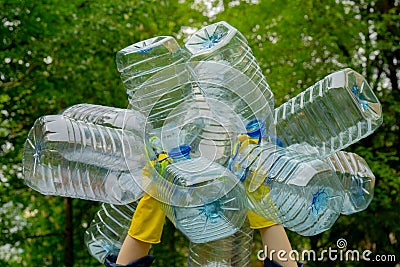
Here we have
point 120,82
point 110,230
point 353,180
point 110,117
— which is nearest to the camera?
point 110,117

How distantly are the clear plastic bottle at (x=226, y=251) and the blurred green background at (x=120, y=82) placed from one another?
1.87 m

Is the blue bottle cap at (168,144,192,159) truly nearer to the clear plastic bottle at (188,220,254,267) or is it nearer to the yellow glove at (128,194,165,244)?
the yellow glove at (128,194,165,244)

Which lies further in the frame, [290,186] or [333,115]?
[333,115]

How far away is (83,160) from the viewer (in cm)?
159

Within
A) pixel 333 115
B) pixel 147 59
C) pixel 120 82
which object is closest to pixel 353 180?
pixel 333 115

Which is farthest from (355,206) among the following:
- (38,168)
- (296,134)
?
(38,168)

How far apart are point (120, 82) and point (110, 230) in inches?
73.4

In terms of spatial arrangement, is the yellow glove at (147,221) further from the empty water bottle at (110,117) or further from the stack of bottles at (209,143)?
the empty water bottle at (110,117)

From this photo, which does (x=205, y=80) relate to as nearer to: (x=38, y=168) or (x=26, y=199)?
(x=38, y=168)

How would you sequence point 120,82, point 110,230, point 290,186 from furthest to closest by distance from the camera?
point 120,82
point 110,230
point 290,186

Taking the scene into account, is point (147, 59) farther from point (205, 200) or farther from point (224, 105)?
point (205, 200)

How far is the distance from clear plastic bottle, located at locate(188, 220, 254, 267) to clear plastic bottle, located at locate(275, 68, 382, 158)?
296 millimetres

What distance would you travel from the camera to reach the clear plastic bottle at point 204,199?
1.44m

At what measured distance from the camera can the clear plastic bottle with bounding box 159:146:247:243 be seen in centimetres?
144
